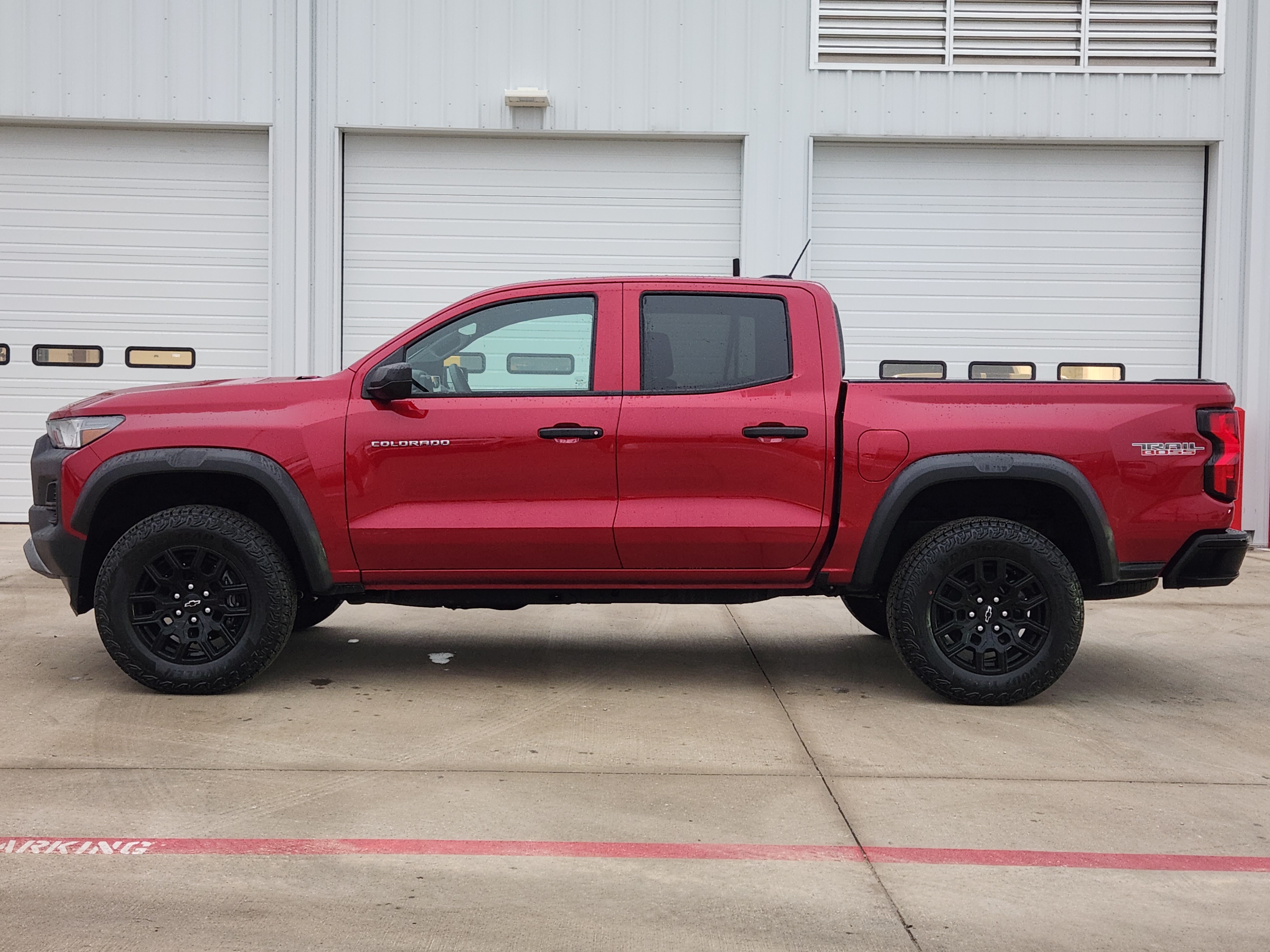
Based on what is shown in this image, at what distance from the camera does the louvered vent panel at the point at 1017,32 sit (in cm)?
1198

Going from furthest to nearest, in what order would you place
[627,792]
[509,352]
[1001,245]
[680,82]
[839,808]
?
[1001,245] < [680,82] < [509,352] < [627,792] < [839,808]

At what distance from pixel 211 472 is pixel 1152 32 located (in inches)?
412

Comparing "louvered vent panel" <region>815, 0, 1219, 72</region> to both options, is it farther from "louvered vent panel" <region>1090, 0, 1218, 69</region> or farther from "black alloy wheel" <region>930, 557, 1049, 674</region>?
"black alloy wheel" <region>930, 557, 1049, 674</region>

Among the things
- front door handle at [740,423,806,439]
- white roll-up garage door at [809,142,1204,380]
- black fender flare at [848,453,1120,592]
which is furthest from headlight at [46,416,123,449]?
white roll-up garage door at [809,142,1204,380]

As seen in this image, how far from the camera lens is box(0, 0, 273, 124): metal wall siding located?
11.8 m

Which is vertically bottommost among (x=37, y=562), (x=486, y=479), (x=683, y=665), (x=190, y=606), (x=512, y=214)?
(x=683, y=665)

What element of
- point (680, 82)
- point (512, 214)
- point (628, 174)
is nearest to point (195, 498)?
point (512, 214)

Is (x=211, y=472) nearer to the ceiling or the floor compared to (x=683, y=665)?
nearer to the ceiling

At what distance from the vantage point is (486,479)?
545cm

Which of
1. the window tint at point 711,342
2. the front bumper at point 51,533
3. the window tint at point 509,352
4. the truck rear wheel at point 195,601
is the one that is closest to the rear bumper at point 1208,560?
the window tint at point 711,342

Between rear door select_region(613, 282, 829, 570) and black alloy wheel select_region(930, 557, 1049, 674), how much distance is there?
2.14ft

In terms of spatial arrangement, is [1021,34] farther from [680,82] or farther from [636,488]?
[636,488]

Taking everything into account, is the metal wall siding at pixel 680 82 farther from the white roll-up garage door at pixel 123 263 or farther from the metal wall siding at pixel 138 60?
the white roll-up garage door at pixel 123 263

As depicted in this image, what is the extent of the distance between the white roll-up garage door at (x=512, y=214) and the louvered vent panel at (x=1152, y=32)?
12.1 ft
